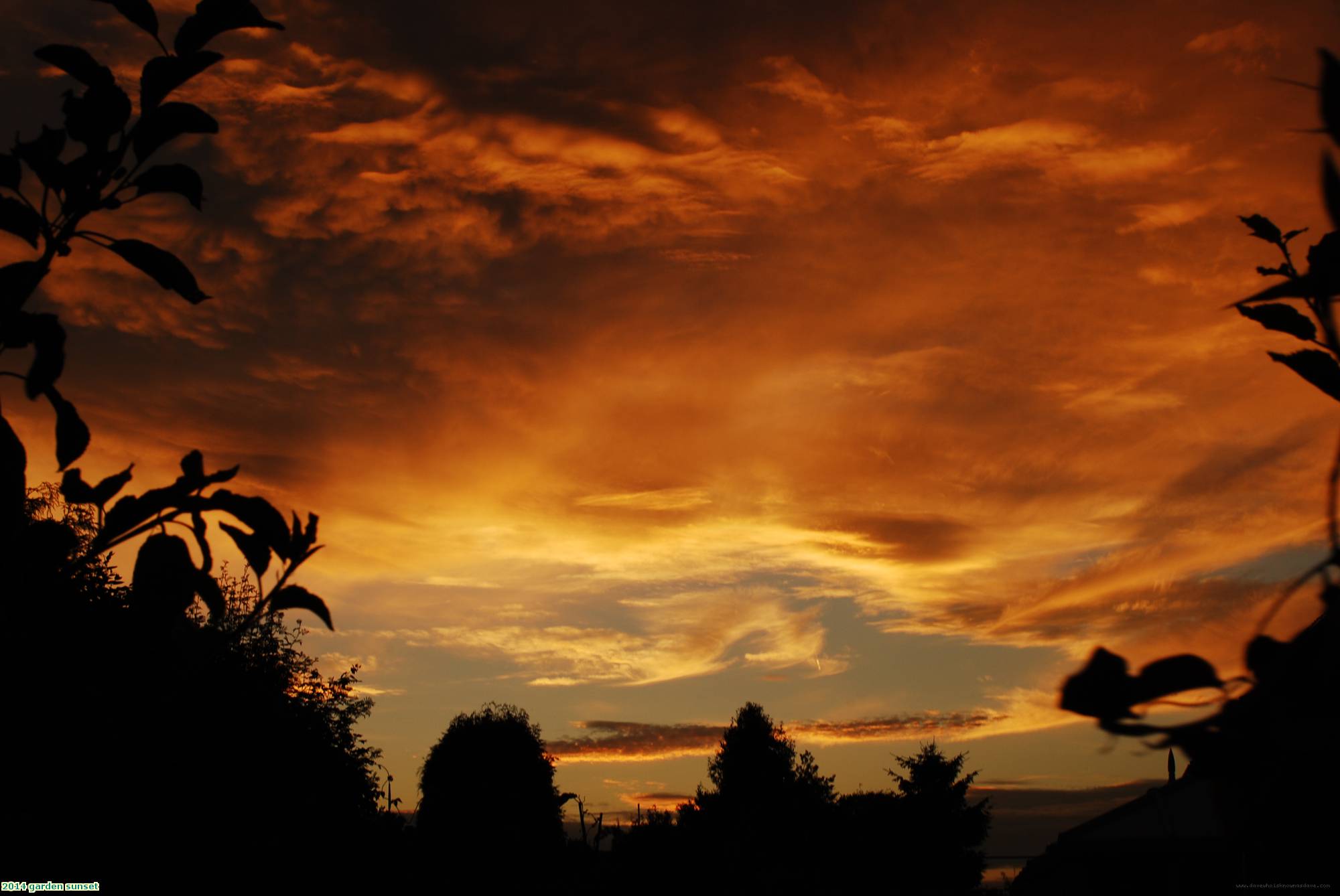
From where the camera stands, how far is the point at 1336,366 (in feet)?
5.31

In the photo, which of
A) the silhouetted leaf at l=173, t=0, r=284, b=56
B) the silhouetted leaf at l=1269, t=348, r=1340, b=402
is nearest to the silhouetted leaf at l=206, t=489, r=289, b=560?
the silhouetted leaf at l=173, t=0, r=284, b=56

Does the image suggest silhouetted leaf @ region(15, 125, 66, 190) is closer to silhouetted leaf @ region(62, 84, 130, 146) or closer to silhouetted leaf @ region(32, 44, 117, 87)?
silhouetted leaf @ region(62, 84, 130, 146)

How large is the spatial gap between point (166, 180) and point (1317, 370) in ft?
7.33

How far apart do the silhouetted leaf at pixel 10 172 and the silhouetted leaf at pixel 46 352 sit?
0.30 metres

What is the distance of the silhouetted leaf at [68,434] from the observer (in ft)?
6.02

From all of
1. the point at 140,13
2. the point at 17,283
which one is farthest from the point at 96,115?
the point at 17,283

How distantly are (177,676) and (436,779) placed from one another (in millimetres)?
60523

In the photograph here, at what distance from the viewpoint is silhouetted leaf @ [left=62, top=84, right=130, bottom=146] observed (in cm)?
187

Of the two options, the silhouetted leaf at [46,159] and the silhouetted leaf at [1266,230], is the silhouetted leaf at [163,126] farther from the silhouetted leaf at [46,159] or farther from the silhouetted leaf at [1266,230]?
the silhouetted leaf at [1266,230]

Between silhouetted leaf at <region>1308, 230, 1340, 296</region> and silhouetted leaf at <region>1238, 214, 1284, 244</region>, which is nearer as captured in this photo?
silhouetted leaf at <region>1308, 230, 1340, 296</region>

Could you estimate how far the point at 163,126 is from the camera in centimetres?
192

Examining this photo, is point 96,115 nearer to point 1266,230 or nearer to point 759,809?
point 1266,230

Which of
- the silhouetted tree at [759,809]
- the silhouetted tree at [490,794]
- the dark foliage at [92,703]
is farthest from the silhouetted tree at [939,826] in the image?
the dark foliage at [92,703]

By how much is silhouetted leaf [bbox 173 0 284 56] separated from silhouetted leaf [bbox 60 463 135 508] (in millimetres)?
893
